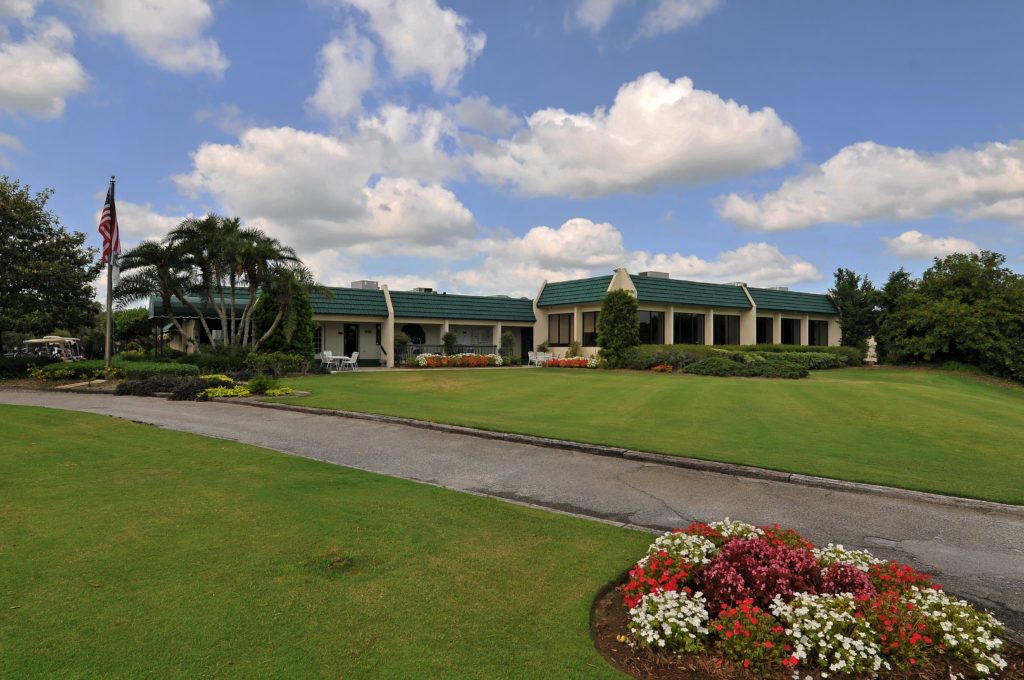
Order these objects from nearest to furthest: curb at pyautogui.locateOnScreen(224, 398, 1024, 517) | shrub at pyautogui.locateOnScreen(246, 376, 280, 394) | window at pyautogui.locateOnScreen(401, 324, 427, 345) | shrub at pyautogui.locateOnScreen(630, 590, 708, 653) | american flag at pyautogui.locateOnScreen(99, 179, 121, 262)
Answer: shrub at pyautogui.locateOnScreen(630, 590, 708, 653)
curb at pyautogui.locateOnScreen(224, 398, 1024, 517)
shrub at pyautogui.locateOnScreen(246, 376, 280, 394)
american flag at pyautogui.locateOnScreen(99, 179, 121, 262)
window at pyautogui.locateOnScreen(401, 324, 427, 345)

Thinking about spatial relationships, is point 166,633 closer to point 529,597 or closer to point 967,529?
point 529,597

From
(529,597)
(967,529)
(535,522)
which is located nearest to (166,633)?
(529,597)

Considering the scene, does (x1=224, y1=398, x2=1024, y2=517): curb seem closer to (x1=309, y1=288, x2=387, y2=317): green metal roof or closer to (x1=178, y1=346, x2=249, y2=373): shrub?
(x1=178, y1=346, x2=249, y2=373): shrub

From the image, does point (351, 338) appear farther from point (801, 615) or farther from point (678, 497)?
point (801, 615)

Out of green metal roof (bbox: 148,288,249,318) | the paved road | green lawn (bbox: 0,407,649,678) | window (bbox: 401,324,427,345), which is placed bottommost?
the paved road

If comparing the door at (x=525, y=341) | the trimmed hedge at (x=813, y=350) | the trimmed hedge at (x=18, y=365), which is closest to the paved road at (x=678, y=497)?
the trimmed hedge at (x=18, y=365)

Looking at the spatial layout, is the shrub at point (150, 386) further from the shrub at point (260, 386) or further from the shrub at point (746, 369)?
the shrub at point (746, 369)

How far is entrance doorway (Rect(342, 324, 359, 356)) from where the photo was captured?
3422cm

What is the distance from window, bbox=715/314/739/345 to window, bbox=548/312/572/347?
32.1ft

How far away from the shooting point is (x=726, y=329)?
3788 centimetres

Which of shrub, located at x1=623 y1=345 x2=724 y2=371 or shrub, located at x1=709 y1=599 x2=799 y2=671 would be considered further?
shrub, located at x1=623 y1=345 x2=724 y2=371

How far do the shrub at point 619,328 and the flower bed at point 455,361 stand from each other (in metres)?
6.98

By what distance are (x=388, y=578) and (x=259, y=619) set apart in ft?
3.00

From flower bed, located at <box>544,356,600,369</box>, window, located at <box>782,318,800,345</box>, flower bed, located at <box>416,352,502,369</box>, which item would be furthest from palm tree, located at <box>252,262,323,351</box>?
window, located at <box>782,318,800,345</box>
